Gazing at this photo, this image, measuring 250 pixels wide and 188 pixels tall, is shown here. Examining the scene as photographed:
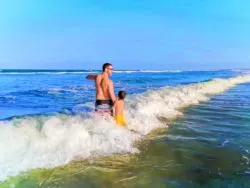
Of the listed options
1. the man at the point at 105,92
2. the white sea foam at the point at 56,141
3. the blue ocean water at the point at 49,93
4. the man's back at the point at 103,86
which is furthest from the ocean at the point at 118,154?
the blue ocean water at the point at 49,93

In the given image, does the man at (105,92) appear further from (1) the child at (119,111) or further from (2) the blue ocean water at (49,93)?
(2) the blue ocean water at (49,93)

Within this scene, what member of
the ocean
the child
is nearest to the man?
the child

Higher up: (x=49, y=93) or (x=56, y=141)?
(x=56, y=141)

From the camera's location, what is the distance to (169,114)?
12.1 metres

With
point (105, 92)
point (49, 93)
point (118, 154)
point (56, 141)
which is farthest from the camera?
point (49, 93)

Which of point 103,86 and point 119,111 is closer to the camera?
point 103,86

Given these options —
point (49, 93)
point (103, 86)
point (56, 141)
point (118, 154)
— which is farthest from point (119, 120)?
point (49, 93)

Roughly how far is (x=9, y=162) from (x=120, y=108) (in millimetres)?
3442

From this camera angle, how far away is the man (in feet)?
27.7

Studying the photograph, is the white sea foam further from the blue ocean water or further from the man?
the blue ocean water

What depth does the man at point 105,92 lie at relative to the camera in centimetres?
844

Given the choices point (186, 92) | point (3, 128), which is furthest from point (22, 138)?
point (186, 92)

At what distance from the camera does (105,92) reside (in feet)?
28.1

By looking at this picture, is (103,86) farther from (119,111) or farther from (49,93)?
(49,93)
